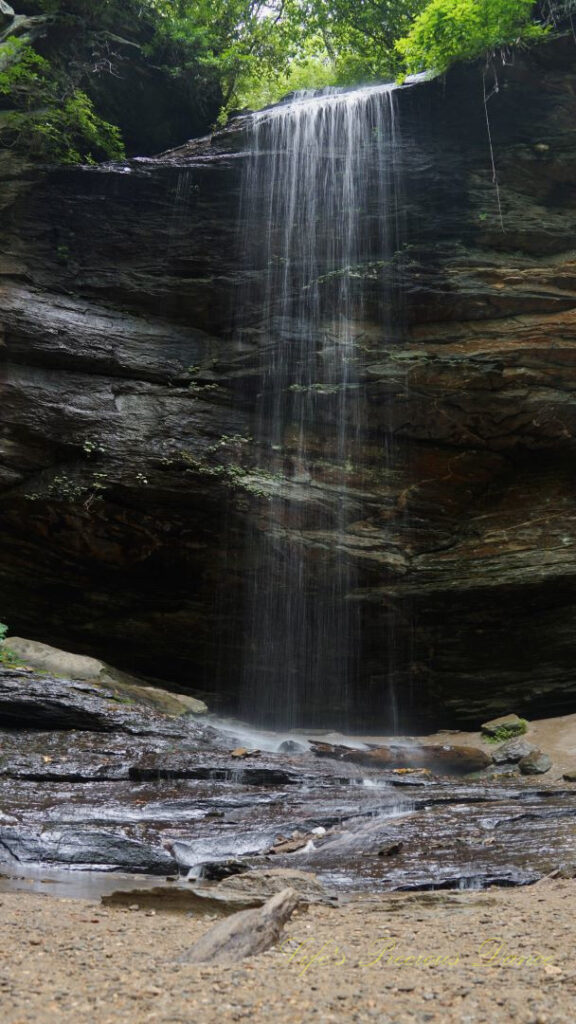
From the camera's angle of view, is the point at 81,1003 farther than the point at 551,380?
No

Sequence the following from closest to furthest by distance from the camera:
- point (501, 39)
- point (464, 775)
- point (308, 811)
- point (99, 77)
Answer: point (308, 811) → point (464, 775) → point (501, 39) → point (99, 77)

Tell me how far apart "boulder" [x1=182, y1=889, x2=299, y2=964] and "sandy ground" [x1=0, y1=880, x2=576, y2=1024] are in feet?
0.22

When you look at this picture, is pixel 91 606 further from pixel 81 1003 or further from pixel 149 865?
pixel 81 1003

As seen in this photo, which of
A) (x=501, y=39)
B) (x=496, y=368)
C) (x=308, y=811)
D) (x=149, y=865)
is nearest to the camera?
(x=149, y=865)

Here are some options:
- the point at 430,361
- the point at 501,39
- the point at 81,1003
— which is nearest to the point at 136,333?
the point at 430,361

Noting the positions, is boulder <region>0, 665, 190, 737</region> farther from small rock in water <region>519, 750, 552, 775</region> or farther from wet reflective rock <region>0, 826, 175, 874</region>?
small rock in water <region>519, 750, 552, 775</region>

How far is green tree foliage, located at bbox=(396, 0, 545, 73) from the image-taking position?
14039mm

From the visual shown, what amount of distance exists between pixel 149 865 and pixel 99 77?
1760 centimetres

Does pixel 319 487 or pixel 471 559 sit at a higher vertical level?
pixel 319 487

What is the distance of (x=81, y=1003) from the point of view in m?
2.58

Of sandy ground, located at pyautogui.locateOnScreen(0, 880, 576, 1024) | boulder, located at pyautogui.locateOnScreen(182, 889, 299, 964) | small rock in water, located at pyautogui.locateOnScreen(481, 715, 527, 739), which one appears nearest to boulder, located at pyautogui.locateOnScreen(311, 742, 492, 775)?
small rock in water, located at pyautogui.locateOnScreen(481, 715, 527, 739)

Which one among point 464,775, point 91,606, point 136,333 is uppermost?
point 136,333

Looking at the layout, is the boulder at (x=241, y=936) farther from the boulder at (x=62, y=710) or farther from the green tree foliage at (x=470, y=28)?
the green tree foliage at (x=470, y=28)

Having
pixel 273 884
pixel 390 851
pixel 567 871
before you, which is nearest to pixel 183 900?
pixel 273 884
